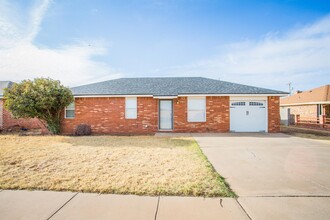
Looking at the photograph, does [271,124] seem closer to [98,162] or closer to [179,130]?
[179,130]

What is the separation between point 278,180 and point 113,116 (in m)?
11.4

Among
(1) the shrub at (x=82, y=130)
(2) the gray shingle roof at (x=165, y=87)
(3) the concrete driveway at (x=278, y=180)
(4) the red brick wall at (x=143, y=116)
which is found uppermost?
(2) the gray shingle roof at (x=165, y=87)

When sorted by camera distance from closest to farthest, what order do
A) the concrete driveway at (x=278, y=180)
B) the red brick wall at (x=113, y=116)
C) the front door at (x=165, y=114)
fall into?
the concrete driveway at (x=278, y=180) → the red brick wall at (x=113, y=116) → the front door at (x=165, y=114)

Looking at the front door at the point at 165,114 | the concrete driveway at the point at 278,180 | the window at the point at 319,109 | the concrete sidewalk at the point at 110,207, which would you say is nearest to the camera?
the concrete sidewalk at the point at 110,207

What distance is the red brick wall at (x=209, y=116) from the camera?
13180 mm

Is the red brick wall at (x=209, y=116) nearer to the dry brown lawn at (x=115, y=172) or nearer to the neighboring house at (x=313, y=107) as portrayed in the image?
the dry brown lawn at (x=115, y=172)

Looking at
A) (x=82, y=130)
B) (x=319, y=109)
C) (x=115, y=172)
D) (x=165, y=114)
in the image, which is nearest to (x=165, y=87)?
(x=165, y=114)

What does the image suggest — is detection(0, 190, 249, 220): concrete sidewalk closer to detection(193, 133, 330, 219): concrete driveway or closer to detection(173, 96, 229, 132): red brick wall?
detection(193, 133, 330, 219): concrete driveway

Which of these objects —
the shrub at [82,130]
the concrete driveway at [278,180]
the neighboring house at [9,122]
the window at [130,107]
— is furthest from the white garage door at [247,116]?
the neighboring house at [9,122]

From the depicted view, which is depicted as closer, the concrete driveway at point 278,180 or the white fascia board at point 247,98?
the concrete driveway at point 278,180

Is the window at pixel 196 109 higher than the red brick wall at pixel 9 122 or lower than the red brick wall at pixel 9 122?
higher

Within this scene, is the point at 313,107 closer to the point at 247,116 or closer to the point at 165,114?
the point at 247,116

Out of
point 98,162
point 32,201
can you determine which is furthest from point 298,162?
point 32,201

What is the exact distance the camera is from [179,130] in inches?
523
